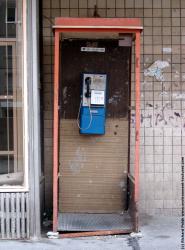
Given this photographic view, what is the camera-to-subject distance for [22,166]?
693 centimetres

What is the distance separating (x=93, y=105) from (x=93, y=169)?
2.86 ft

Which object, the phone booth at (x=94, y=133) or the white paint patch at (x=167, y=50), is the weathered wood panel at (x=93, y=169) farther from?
the white paint patch at (x=167, y=50)

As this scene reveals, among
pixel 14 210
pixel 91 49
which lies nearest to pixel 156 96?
pixel 91 49

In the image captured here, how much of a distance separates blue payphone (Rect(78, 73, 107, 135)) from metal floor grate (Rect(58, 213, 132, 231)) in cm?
109

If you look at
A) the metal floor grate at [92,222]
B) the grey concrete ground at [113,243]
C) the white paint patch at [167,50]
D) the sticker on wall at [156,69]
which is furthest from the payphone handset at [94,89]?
the grey concrete ground at [113,243]

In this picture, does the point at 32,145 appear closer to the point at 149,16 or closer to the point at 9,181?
the point at 9,181

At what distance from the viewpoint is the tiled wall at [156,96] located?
7.89 meters

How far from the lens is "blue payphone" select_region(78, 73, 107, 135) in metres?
7.59

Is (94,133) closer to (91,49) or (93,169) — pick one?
(93,169)

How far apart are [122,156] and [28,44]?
6.72ft

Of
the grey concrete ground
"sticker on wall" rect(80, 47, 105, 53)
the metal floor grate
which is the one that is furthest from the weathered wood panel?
"sticker on wall" rect(80, 47, 105, 53)

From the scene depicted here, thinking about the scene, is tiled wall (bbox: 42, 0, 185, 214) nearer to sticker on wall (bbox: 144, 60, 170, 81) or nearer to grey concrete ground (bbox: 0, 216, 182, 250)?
sticker on wall (bbox: 144, 60, 170, 81)

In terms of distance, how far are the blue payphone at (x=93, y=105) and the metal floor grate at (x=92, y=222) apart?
1.09 metres

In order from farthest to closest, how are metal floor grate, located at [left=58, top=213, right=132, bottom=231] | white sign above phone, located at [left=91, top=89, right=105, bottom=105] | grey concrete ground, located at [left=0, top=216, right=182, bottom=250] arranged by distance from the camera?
white sign above phone, located at [left=91, top=89, right=105, bottom=105] < metal floor grate, located at [left=58, top=213, right=132, bottom=231] < grey concrete ground, located at [left=0, top=216, right=182, bottom=250]
